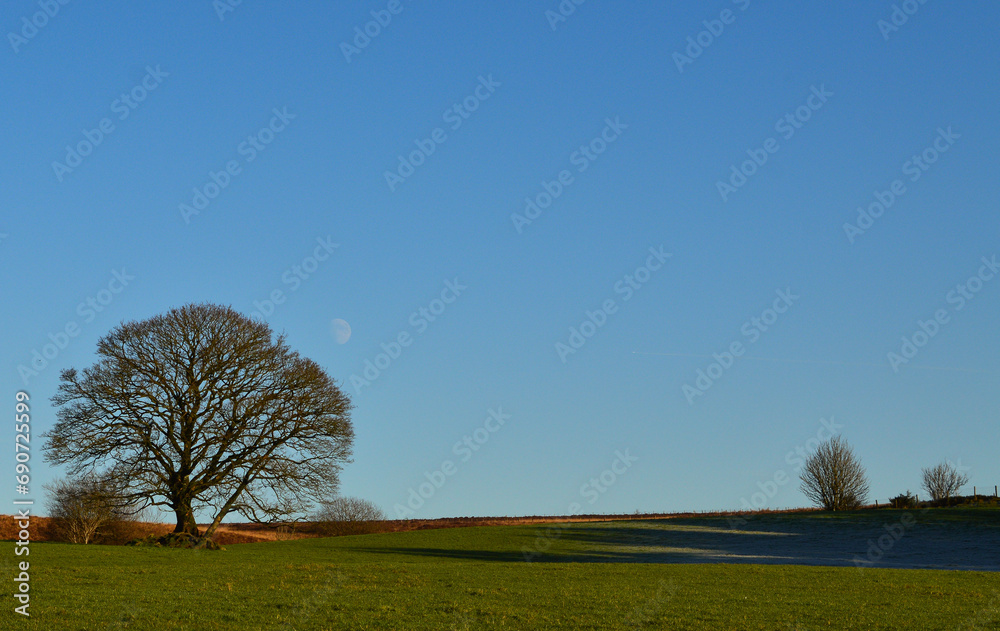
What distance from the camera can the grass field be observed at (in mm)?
18531

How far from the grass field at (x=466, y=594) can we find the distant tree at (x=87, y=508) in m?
2.66

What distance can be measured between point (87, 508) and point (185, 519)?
544 cm

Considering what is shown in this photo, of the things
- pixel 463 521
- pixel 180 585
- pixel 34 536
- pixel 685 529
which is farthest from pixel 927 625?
pixel 463 521

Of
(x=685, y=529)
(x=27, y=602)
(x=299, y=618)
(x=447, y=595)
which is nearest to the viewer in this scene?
(x=299, y=618)

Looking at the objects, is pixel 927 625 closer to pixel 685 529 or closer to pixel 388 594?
pixel 388 594

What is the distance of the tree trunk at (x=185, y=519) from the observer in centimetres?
4672

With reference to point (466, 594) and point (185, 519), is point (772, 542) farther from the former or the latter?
point (466, 594)

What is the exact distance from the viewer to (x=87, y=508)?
47.3 meters

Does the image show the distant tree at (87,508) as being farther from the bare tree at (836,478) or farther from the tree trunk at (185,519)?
the bare tree at (836,478)

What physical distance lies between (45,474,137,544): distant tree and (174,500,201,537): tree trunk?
8.25 ft

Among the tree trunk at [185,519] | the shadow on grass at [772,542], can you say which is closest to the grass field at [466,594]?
the shadow on grass at [772,542]

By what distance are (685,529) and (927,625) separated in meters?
48.2

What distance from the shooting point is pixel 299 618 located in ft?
60.7

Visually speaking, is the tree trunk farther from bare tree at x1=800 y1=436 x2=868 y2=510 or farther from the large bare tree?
bare tree at x1=800 y1=436 x2=868 y2=510
